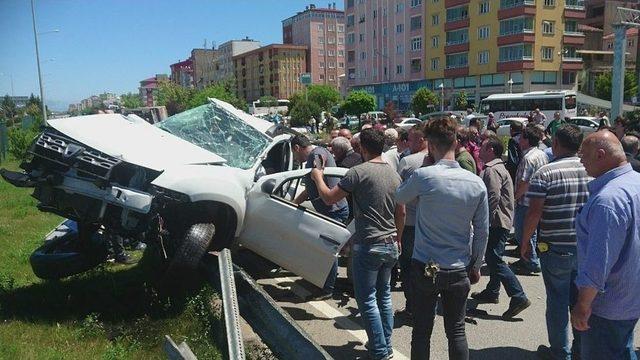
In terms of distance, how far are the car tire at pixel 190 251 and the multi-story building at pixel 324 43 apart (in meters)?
113

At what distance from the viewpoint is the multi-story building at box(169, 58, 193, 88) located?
151 metres

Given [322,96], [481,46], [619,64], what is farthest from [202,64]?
[619,64]

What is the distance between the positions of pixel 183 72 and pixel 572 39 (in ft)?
404

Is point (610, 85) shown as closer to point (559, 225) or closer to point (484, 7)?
point (484, 7)

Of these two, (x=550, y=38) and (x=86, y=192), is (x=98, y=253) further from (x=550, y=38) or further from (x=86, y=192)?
(x=550, y=38)

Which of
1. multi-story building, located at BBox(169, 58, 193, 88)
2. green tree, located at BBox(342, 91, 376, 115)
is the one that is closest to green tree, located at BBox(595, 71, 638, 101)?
green tree, located at BBox(342, 91, 376, 115)

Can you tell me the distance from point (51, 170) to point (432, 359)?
4111 millimetres

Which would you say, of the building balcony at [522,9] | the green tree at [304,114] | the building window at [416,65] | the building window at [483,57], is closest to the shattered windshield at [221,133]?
the green tree at [304,114]

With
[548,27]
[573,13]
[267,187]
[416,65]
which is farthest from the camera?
[416,65]

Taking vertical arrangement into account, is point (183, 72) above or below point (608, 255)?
above

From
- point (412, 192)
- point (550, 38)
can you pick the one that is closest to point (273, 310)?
point (412, 192)

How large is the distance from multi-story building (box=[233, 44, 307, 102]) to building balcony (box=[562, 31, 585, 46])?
6340 cm

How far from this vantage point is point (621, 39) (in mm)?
24688

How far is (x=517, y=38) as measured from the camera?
53906 mm
